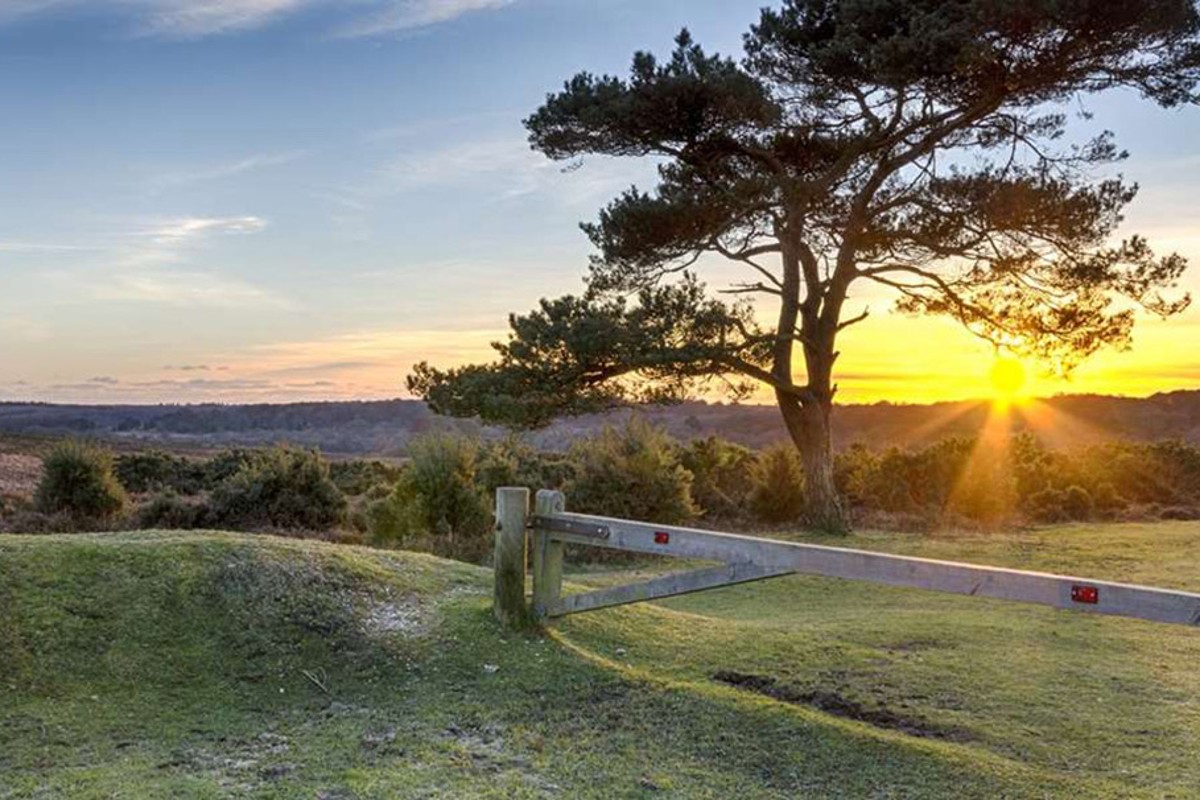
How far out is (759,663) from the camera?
5.85 m

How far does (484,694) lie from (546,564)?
1.12 m

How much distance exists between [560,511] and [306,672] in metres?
1.80

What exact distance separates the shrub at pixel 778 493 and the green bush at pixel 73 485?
38.8ft

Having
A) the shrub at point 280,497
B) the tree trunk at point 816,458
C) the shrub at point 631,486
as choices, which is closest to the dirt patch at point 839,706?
the shrub at point 631,486

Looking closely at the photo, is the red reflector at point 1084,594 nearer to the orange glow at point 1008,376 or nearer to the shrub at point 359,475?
the orange glow at point 1008,376

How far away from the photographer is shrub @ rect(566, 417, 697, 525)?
14891 mm

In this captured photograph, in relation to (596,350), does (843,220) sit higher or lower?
higher

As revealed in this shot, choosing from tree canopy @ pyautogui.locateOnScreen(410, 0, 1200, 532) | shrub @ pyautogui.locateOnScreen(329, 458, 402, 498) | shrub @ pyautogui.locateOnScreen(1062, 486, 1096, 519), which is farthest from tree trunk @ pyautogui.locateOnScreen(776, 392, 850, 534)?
shrub @ pyautogui.locateOnScreen(329, 458, 402, 498)

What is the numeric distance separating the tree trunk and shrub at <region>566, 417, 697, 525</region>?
2.40m

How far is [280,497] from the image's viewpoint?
1648 centimetres

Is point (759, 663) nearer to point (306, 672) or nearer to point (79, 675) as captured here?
point (306, 672)

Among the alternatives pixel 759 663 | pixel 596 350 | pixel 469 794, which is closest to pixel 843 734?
pixel 759 663

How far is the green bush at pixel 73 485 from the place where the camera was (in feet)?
51.4

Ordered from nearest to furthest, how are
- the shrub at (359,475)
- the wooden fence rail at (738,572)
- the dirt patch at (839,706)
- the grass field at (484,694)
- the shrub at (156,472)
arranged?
the wooden fence rail at (738,572) → the grass field at (484,694) → the dirt patch at (839,706) → the shrub at (156,472) → the shrub at (359,475)
